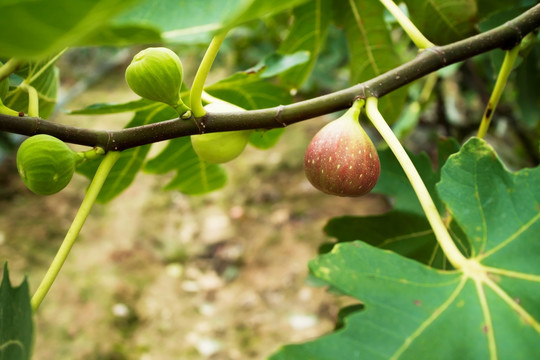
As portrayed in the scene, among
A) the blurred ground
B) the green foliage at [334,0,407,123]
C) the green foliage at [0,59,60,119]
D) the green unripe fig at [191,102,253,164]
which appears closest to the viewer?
the green unripe fig at [191,102,253,164]

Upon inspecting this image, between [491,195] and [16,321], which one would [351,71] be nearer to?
[491,195]

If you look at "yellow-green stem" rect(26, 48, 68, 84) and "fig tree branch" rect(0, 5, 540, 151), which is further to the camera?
"yellow-green stem" rect(26, 48, 68, 84)

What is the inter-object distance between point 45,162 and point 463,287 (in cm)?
55

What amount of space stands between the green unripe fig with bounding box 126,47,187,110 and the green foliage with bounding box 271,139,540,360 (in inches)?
12.2

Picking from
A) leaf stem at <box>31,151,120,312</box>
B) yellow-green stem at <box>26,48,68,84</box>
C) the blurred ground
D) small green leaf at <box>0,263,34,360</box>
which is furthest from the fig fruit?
the blurred ground

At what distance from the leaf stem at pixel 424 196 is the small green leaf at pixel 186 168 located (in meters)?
0.46

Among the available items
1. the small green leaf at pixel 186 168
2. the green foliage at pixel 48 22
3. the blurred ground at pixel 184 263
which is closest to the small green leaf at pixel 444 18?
the small green leaf at pixel 186 168

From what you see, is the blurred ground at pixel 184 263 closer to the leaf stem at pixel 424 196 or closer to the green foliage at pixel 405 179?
the green foliage at pixel 405 179

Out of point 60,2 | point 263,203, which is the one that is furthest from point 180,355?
point 60,2

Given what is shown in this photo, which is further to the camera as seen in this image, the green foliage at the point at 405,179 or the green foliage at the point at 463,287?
the green foliage at the point at 405,179

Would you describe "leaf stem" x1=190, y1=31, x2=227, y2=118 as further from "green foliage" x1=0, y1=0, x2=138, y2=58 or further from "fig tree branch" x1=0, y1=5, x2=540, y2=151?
"green foliage" x1=0, y1=0, x2=138, y2=58

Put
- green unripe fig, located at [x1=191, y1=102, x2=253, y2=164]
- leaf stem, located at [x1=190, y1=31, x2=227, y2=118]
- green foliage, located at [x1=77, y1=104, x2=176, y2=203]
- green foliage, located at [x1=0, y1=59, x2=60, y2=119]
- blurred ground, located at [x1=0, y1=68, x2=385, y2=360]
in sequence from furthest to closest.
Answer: blurred ground, located at [x1=0, y1=68, x2=385, y2=360] → green foliage, located at [x1=77, y1=104, x2=176, y2=203] → green foliage, located at [x1=0, y1=59, x2=60, y2=119] → green unripe fig, located at [x1=191, y1=102, x2=253, y2=164] → leaf stem, located at [x1=190, y1=31, x2=227, y2=118]

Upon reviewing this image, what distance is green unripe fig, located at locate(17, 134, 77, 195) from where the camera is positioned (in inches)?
24.1

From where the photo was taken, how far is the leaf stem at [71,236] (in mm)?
583
